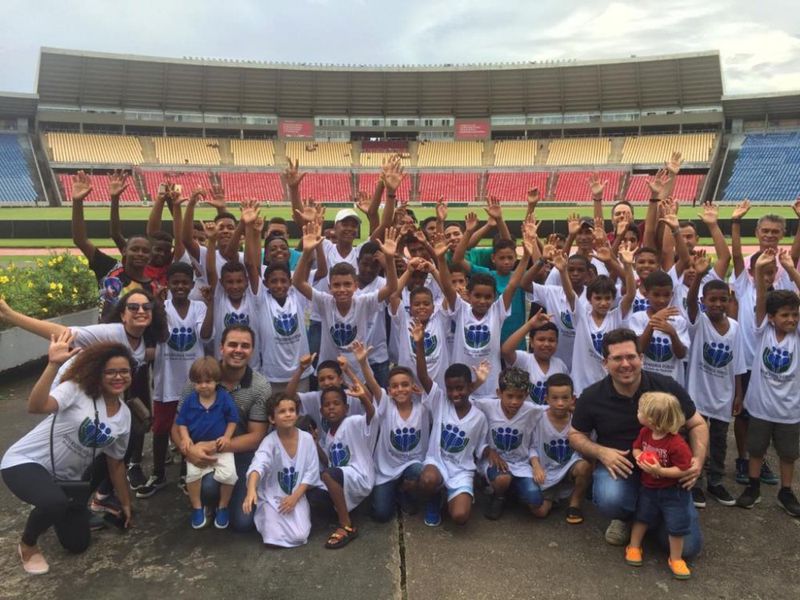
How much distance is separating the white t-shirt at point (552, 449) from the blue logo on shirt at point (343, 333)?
5.85ft

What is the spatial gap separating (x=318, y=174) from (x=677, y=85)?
107ft

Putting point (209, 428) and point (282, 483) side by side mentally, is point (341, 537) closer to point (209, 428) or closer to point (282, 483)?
point (282, 483)

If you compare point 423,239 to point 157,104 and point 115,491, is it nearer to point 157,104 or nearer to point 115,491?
point 115,491

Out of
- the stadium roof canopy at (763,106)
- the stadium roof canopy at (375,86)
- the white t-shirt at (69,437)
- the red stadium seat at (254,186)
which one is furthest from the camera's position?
the stadium roof canopy at (375,86)

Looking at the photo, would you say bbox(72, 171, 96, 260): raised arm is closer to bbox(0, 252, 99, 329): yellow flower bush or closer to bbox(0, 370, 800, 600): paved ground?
bbox(0, 370, 800, 600): paved ground

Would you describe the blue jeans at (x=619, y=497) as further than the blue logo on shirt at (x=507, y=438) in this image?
No

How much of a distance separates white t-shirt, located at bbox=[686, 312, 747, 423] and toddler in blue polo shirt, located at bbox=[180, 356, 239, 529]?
378cm

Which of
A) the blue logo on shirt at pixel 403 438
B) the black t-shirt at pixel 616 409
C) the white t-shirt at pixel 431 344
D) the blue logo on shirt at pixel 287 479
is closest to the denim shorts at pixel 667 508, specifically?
the black t-shirt at pixel 616 409

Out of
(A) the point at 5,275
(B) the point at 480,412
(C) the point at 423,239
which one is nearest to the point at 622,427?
(B) the point at 480,412

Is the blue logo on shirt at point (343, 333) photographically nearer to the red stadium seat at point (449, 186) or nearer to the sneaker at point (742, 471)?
the sneaker at point (742, 471)

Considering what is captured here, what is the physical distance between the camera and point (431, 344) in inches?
195

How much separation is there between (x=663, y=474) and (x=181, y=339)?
3.87 metres

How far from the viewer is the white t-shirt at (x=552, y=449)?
14.2ft

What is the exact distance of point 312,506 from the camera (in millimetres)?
4262
